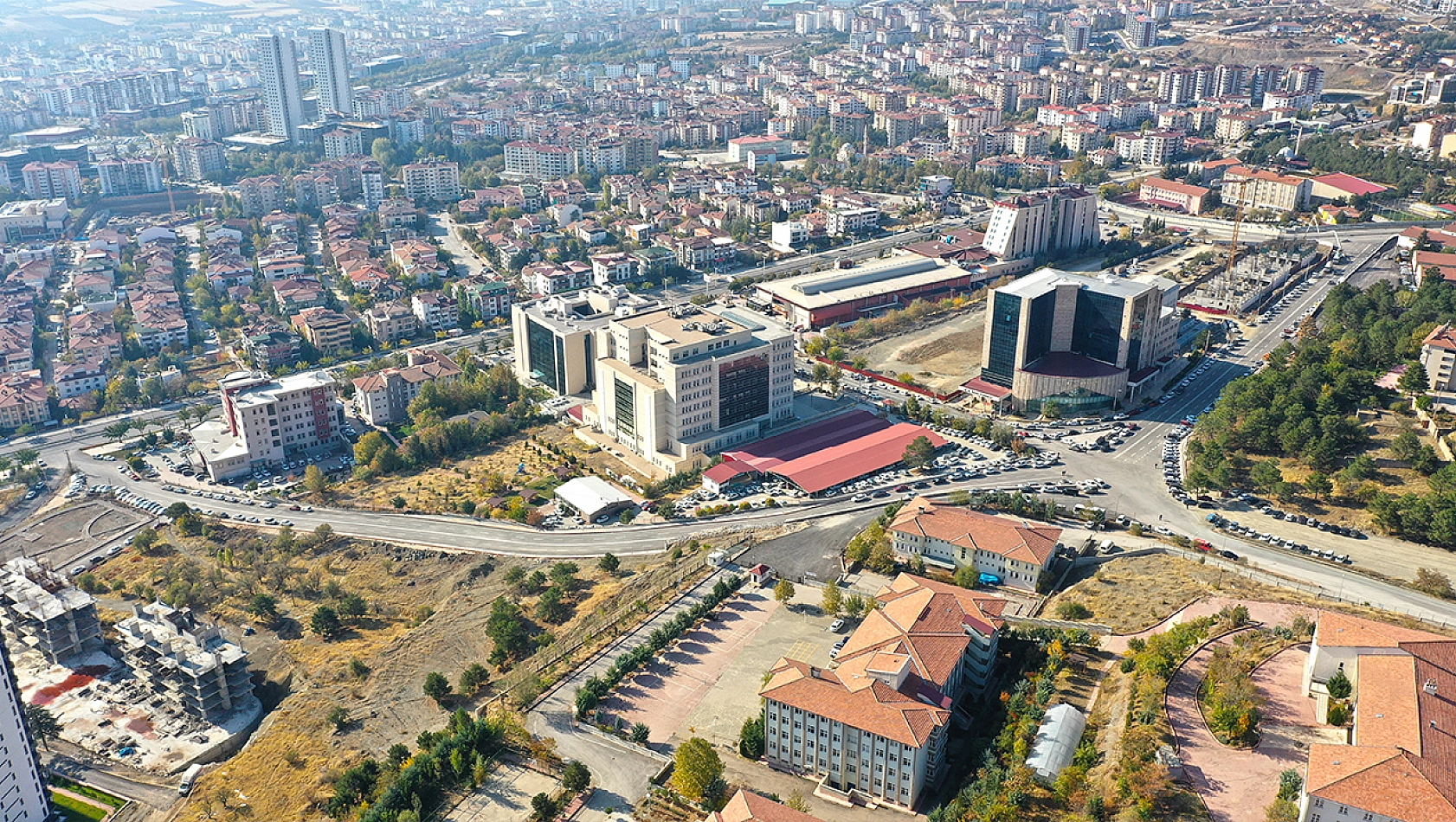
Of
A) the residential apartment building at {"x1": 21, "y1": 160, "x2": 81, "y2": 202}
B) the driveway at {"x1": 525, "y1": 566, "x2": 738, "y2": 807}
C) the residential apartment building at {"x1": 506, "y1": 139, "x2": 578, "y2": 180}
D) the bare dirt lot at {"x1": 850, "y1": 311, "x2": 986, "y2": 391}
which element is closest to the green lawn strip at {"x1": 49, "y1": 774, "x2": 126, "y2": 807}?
the driveway at {"x1": 525, "y1": 566, "x2": 738, "y2": 807}

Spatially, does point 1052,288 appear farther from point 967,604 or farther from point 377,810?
point 377,810

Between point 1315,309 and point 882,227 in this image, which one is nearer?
point 1315,309

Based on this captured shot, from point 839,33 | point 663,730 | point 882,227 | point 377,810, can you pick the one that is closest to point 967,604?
point 663,730

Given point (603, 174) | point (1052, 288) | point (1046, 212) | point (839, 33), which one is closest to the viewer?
point (1052, 288)

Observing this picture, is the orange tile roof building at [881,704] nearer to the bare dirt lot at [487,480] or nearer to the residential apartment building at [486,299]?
the bare dirt lot at [487,480]

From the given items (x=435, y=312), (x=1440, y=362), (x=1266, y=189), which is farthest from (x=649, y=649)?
(x=1266, y=189)

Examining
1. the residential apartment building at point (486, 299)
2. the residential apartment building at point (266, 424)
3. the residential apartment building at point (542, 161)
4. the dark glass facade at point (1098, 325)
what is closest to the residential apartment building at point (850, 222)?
the residential apartment building at point (486, 299)

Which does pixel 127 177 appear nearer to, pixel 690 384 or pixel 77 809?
pixel 690 384
